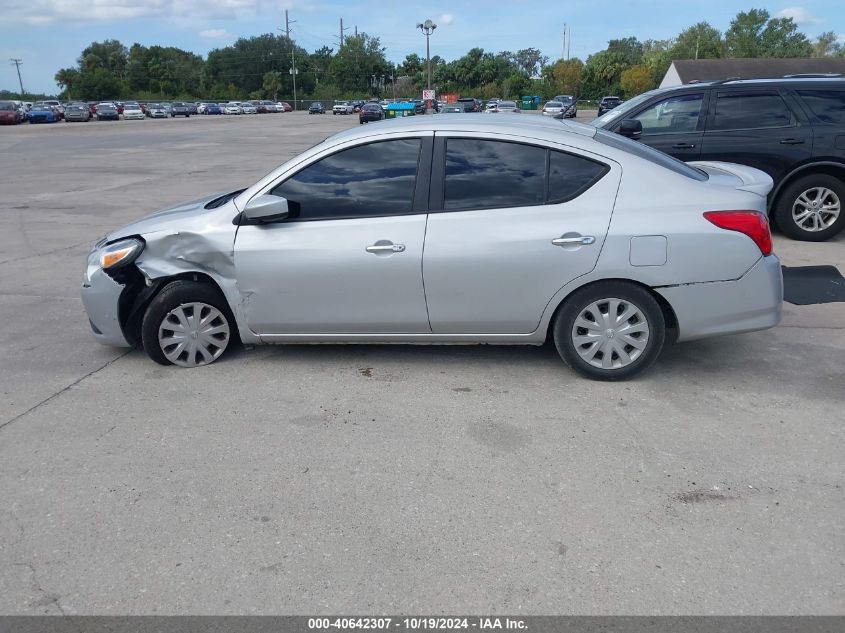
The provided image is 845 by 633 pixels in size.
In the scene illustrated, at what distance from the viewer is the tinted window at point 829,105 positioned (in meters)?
8.49

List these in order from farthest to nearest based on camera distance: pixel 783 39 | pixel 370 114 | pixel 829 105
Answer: pixel 783 39 < pixel 370 114 < pixel 829 105

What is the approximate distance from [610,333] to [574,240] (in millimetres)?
670

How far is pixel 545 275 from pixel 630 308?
60 centimetres

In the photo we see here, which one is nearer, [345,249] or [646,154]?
[345,249]

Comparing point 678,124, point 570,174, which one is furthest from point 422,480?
point 678,124

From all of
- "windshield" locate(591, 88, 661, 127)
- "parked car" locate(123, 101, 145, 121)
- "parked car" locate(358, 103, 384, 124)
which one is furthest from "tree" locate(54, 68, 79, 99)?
"windshield" locate(591, 88, 661, 127)

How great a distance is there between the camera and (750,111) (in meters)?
8.80

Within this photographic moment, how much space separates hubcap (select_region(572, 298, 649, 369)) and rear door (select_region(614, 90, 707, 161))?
5.01 metres

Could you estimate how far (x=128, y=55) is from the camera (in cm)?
11944

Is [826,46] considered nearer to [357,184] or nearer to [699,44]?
[699,44]

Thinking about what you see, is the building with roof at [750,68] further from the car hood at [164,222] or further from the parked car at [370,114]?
the car hood at [164,222]
